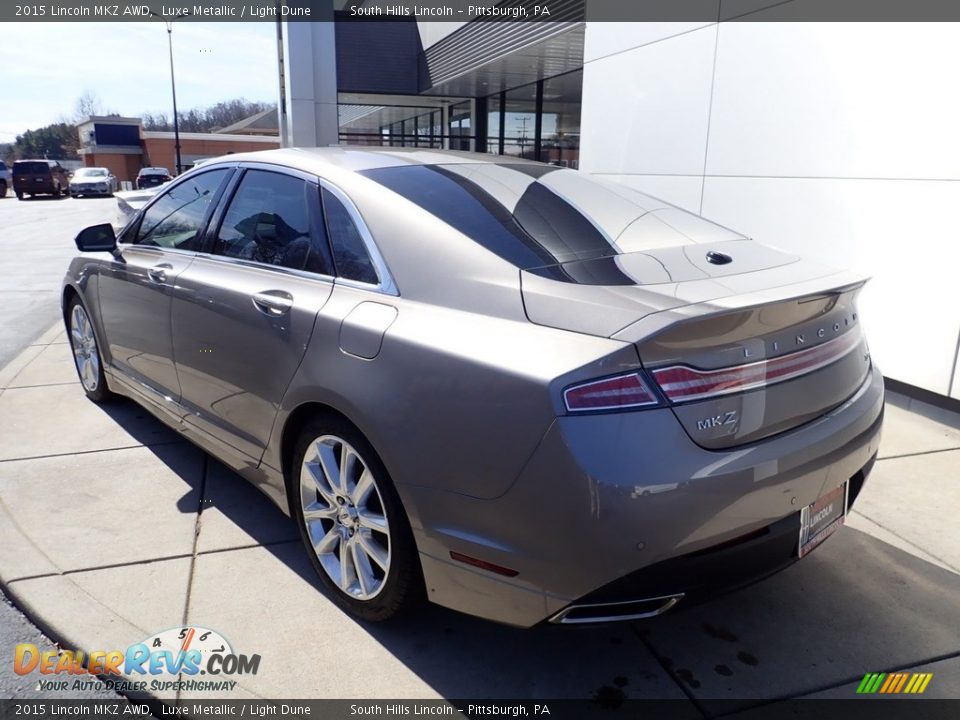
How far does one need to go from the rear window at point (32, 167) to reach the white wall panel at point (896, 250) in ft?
135

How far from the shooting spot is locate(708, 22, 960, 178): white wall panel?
488 cm

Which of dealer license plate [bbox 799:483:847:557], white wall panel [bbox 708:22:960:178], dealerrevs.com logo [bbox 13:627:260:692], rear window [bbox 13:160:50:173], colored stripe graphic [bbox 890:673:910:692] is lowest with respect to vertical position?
dealerrevs.com logo [bbox 13:627:260:692]

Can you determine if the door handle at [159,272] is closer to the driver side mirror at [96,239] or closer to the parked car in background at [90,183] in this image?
the driver side mirror at [96,239]

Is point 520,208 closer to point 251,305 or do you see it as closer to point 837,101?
point 251,305

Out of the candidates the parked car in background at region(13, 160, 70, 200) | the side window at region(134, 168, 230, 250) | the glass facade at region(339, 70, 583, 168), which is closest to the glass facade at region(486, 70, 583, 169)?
the glass facade at region(339, 70, 583, 168)

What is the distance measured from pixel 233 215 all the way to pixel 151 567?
1.60 metres

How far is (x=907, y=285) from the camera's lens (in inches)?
204

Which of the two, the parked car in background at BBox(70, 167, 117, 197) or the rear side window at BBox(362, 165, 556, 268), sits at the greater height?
the rear side window at BBox(362, 165, 556, 268)

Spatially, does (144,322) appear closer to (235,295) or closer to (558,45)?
(235,295)

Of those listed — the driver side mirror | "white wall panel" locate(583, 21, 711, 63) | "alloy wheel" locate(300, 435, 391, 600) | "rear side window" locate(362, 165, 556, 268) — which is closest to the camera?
"rear side window" locate(362, 165, 556, 268)

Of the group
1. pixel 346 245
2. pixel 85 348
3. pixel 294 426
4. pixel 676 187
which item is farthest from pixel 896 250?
pixel 85 348

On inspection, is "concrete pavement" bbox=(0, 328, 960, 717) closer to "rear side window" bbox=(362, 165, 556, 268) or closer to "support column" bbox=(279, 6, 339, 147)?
"rear side window" bbox=(362, 165, 556, 268)

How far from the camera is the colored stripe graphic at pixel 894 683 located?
247cm

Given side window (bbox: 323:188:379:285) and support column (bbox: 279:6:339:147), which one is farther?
support column (bbox: 279:6:339:147)
